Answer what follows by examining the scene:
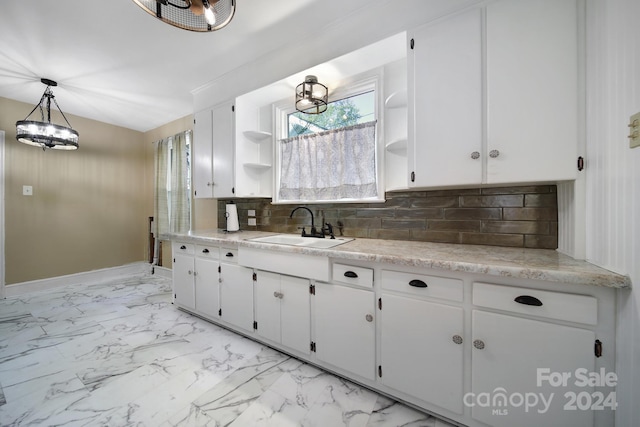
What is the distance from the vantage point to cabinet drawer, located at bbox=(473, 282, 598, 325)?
3.18ft

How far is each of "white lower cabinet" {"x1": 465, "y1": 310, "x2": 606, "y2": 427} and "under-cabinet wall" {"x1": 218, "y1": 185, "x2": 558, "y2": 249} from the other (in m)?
0.67

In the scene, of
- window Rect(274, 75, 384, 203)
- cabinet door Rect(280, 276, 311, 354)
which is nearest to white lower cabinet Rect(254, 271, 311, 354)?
cabinet door Rect(280, 276, 311, 354)

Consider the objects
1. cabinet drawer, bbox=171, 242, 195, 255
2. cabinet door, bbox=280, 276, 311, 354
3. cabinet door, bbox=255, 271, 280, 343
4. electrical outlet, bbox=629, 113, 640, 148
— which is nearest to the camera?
electrical outlet, bbox=629, 113, 640, 148

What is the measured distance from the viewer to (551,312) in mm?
1020

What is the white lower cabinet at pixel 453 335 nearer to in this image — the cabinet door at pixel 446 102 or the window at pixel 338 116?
the cabinet door at pixel 446 102

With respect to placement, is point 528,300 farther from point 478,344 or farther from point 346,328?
point 346,328

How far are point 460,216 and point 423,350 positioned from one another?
96cm

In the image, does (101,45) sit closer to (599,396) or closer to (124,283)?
(124,283)

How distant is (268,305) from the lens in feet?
6.35

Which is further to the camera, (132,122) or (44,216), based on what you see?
(132,122)

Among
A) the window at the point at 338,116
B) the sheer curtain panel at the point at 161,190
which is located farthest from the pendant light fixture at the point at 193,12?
the sheer curtain panel at the point at 161,190

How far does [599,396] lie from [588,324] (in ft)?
0.98

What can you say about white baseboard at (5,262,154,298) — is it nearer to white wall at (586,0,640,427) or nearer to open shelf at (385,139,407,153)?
open shelf at (385,139,407,153)

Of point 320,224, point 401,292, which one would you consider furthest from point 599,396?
point 320,224
